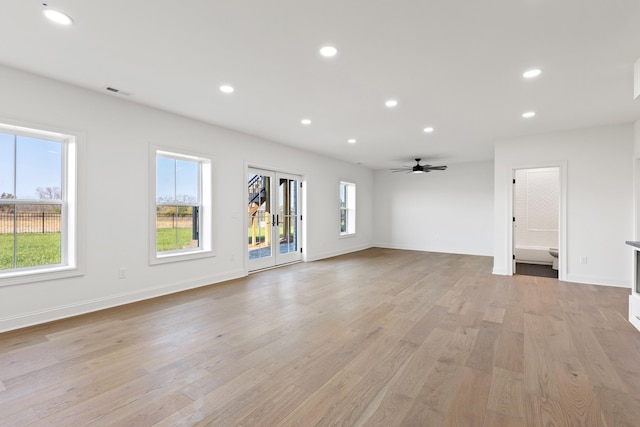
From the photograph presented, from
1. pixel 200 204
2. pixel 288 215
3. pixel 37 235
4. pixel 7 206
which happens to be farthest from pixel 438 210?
pixel 7 206

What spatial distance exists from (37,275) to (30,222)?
58 cm

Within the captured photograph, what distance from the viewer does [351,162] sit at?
28.2ft

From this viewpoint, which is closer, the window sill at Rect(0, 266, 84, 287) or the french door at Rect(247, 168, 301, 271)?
the window sill at Rect(0, 266, 84, 287)

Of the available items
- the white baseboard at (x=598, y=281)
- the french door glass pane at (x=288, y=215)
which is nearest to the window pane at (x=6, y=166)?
the french door glass pane at (x=288, y=215)

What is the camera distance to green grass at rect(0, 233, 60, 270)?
10.3 feet

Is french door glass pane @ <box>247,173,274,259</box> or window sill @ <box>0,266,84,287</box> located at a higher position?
french door glass pane @ <box>247,173,274,259</box>

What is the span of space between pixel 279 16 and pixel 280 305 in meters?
3.06

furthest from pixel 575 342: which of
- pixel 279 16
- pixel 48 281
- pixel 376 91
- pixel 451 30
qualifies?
pixel 48 281

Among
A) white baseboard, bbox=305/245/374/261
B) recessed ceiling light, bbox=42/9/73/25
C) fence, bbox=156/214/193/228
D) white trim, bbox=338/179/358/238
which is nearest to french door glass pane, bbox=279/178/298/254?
white baseboard, bbox=305/245/374/261

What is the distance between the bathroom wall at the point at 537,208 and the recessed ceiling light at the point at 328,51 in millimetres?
7236

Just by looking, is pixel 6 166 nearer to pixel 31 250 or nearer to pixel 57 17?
pixel 31 250

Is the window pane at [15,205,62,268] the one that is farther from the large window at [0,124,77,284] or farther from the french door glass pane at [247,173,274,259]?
the french door glass pane at [247,173,274,259]

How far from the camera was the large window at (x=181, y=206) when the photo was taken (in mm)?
4363

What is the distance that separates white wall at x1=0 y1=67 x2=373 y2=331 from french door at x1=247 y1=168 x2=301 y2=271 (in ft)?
1.37
